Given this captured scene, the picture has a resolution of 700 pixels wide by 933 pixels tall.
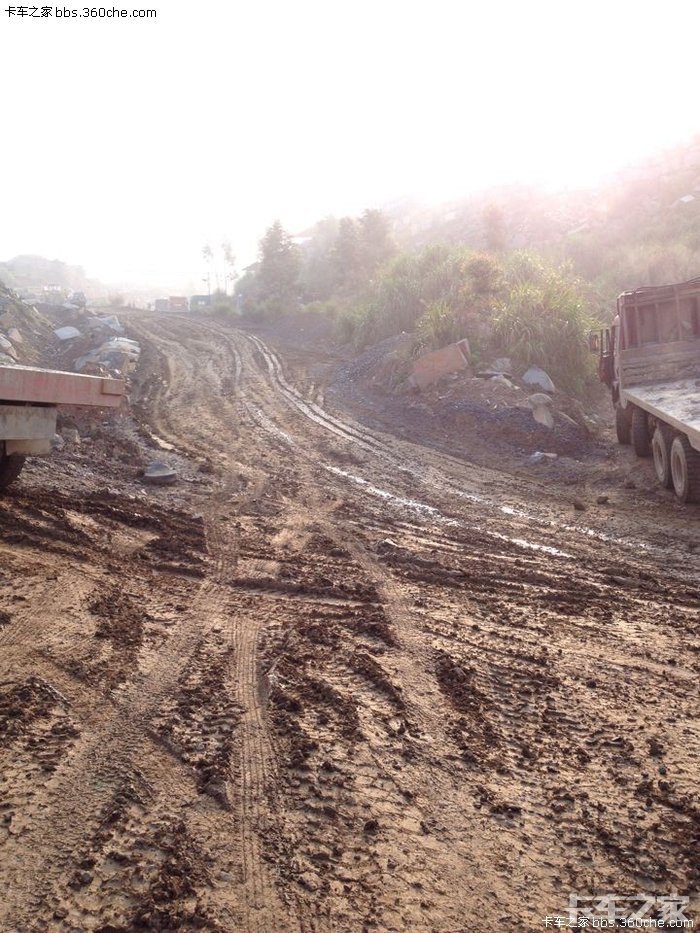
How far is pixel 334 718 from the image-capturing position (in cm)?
384

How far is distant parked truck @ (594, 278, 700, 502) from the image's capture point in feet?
30.9

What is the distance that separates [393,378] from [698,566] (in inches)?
445

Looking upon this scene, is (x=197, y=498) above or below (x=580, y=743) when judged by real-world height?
above

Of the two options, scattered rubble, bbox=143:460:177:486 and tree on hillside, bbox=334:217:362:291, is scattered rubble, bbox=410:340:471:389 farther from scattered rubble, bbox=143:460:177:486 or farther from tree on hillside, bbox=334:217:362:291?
tree on hillside, bbox=334:217:362:291

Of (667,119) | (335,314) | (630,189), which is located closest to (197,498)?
(335,314)

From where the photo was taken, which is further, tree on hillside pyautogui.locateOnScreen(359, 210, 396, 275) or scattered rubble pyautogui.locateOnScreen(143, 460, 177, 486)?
tree on hillside pyautogui.locateOnScreen(359, 210, 396, 275)

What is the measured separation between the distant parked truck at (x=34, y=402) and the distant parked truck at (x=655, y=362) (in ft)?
21.3

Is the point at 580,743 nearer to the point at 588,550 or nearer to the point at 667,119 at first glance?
the point at 588,550

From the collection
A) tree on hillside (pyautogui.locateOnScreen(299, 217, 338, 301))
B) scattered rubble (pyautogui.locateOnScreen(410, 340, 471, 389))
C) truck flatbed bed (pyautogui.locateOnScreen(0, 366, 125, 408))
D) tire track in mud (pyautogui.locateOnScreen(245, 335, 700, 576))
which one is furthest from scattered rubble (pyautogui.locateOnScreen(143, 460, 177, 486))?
tree on hillside (pyautogui.locateOnScreen(299, 217, 338, 301))

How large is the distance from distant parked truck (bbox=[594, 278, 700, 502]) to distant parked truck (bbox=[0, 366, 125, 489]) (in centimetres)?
648

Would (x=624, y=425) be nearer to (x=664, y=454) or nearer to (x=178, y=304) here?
(x=664, y=454)

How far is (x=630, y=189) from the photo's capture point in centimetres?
3934

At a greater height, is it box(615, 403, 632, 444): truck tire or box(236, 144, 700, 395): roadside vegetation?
box(236, 144, 700, 395): roadside vegetation

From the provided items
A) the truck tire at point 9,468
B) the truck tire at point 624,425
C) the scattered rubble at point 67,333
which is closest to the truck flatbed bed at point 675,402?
the truck tire at point 624,425
